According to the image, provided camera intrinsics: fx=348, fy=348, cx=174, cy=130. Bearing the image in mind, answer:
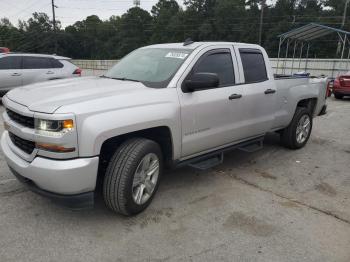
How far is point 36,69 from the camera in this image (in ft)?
37.4

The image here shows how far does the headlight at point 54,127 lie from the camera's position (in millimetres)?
3041

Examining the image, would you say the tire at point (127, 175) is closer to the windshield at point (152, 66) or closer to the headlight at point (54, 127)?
the headlight at point (54, 127)

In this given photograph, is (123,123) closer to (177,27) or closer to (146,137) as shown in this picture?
(146,137)

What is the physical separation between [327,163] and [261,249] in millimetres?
3102

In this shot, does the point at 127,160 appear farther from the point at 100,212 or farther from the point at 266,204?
the point at 266,204

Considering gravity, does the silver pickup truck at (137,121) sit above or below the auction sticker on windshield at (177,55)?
below

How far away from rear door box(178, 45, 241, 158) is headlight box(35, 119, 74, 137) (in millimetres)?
1362

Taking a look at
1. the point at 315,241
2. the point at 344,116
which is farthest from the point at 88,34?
the point at 315,241

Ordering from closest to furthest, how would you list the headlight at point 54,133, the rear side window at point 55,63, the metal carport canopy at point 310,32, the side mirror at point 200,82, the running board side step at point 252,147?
the headlight at point 54,133
the side mirror at point 200,82
the running board side step at point 252,147
the rear side window at point 55,63
the metal carport canopy at point 310,32

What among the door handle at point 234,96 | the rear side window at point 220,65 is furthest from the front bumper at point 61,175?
the door handle at point 234,96

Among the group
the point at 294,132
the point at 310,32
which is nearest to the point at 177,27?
the point at 310,32

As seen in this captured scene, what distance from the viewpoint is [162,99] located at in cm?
377

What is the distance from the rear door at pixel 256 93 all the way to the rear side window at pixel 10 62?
337 inches

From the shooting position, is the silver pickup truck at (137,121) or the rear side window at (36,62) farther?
the rear side window at (36,62)
